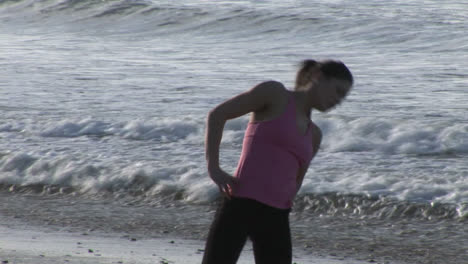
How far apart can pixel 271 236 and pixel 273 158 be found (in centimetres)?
36

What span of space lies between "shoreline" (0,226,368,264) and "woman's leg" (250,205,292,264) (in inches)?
73.3

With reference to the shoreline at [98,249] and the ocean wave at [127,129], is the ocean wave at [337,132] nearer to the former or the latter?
the ocean wave at [127,129]

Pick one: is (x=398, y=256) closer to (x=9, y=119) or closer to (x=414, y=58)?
(x=9, y=119)

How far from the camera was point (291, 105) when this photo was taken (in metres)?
3.20

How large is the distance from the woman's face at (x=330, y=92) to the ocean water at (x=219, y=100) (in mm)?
3278

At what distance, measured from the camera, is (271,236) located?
339 cm

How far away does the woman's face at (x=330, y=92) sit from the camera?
3219 mm

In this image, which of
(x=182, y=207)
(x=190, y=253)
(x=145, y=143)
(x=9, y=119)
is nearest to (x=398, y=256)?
(x=190, y=253)

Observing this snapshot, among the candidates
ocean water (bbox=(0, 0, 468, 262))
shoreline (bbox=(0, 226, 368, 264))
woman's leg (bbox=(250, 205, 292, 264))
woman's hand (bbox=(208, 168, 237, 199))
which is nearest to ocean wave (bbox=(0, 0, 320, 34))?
ocean water (bbox=(0, 0, 468, 262))

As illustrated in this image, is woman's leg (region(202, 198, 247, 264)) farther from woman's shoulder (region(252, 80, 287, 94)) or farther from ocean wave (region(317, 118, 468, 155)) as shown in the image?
ocean wave (region(317, 118, 468, 155))

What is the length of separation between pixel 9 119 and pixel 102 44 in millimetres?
12675

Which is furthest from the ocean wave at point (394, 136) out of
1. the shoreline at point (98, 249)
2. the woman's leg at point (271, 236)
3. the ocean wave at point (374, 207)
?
the woman's leg at point (271, 236)

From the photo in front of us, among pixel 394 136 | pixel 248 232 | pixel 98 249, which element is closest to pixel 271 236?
pixel 248 232

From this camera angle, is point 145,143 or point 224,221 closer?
point 224,221
